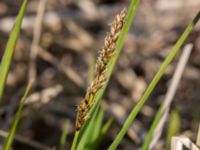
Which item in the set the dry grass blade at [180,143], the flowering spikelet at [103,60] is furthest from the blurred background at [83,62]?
the flowering spikelet at [103,60]

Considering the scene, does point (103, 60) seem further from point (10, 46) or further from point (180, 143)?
point (180, 143)

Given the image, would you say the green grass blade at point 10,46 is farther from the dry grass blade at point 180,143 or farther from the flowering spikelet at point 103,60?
the dry grass blade at point 180,143

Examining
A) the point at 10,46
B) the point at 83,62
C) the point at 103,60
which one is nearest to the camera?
the point at 103,60

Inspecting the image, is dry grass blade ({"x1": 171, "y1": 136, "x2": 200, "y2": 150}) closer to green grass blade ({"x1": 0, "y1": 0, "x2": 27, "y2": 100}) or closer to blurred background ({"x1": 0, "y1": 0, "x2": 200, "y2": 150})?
green grass blade ({"x1": 0, "y1": 0, "x2": 27, "y2": 100})

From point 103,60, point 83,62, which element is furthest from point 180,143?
point 83,62

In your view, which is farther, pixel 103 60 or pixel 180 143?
pixel 180 143

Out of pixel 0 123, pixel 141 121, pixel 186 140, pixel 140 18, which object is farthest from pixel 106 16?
pixel 186 140
